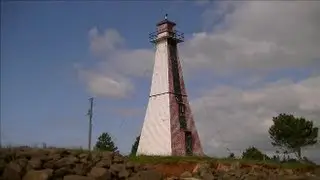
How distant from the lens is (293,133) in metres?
59.8

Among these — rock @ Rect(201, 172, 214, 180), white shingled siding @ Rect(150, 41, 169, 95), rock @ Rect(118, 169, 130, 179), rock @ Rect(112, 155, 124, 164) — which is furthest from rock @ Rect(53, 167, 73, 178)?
white shingled siding @ Rect(150, 41, 169, 95)

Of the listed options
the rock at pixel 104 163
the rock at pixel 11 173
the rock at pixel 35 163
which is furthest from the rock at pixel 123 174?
the rock at pixel 11 173

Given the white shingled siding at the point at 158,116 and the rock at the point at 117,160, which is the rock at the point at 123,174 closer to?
the rock at the point at 117,160

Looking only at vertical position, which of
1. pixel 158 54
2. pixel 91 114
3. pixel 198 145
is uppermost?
pixel 158 54

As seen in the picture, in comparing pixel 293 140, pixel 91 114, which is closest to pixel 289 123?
pixel 293 140

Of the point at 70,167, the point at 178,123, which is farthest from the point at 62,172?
the point at 178,123

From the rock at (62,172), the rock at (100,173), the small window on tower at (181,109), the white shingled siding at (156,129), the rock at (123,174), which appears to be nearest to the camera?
the rock at (62,172)

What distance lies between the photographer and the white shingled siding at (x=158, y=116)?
1907 inches

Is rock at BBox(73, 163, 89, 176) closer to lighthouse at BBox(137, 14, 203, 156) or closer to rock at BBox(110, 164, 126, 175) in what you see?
rock at BBox(110, 164, 126, 175)

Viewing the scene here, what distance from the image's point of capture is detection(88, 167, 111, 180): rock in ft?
64.3

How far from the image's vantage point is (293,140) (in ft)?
197

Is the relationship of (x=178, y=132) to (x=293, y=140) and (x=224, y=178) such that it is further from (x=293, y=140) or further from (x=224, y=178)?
(x=224, y=178)

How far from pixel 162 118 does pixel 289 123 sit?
789 inches

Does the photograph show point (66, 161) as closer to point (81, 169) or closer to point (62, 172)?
point (81, 169)
